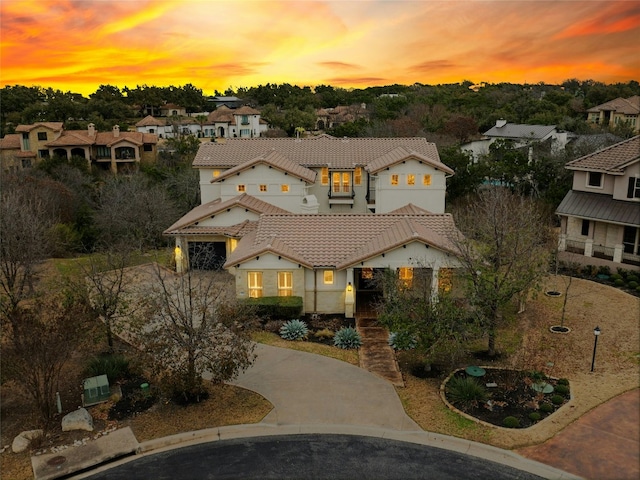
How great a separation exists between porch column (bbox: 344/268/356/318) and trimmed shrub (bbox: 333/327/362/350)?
263cm

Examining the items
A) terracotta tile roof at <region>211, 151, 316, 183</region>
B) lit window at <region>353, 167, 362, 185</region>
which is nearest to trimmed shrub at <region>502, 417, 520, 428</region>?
terracotta tile roof at <region>211, 151, 316, 183</region>

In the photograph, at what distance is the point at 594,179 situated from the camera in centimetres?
3425

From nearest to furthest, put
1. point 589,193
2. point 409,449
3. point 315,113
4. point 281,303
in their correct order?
point 409,449 < point 281,303 < point 589,193 < point 315,113

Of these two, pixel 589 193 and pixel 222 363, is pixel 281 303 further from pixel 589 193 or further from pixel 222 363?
pixel 589 193

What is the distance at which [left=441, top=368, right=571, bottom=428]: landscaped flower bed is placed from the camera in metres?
17.5

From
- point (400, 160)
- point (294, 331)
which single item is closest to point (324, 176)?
point (400, 160)

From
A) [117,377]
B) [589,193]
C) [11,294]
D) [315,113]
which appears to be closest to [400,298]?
[117,377]

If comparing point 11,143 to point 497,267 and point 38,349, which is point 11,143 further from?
point 497,267

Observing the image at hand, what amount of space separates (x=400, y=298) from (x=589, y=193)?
64.5 ft

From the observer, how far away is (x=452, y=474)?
15.0 m

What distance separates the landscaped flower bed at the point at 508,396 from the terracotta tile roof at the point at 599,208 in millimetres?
15911

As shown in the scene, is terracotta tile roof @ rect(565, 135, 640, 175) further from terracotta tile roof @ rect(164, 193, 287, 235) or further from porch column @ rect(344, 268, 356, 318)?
terracotta tile roof @ rect(164, 193, 287, 235)

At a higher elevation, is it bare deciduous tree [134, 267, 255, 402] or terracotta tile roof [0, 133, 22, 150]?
terracotta tile roof [0, 133, 22, 150]

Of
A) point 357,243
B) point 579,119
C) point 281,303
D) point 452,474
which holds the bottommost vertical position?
point 452,474
